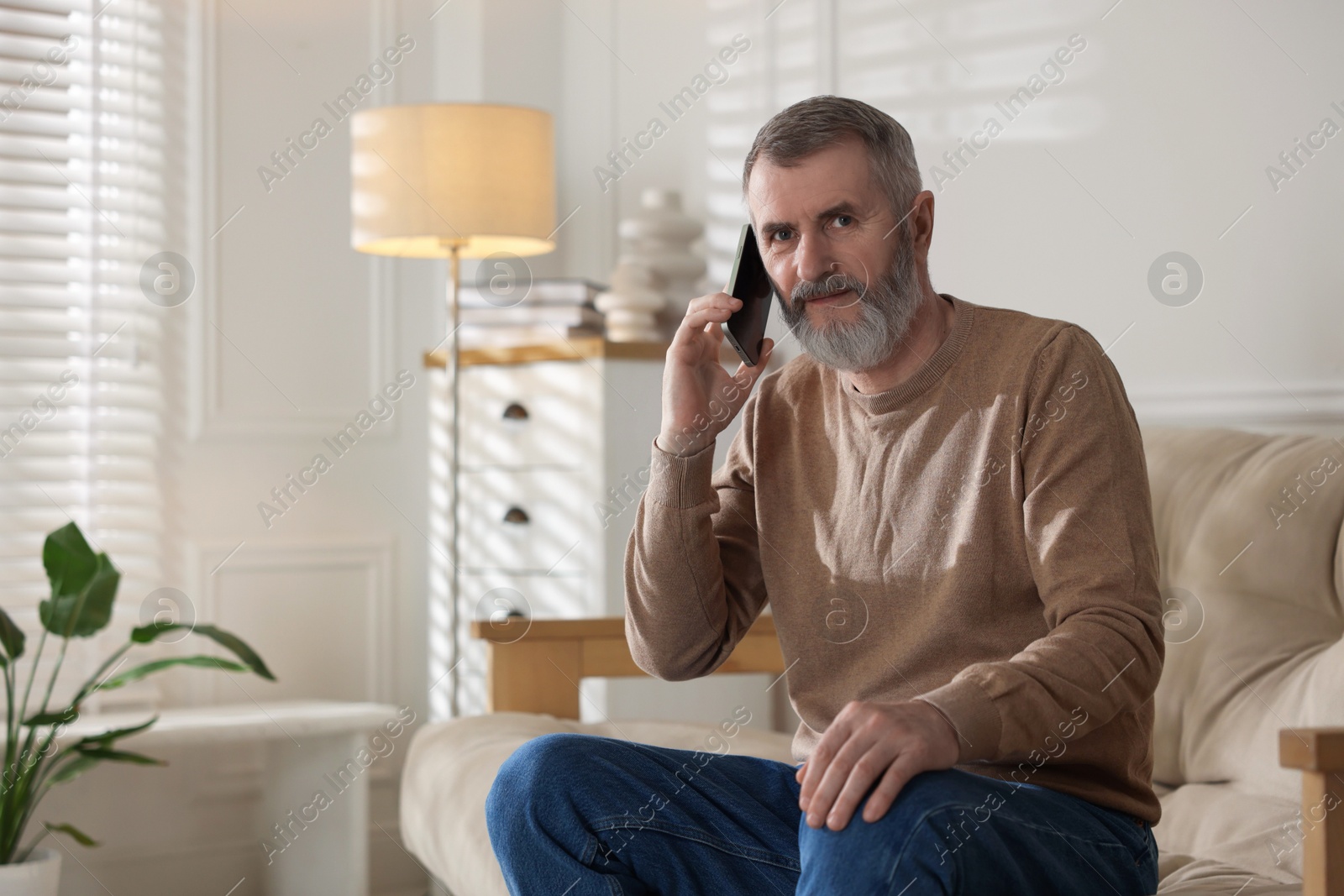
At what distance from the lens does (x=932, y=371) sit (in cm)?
139

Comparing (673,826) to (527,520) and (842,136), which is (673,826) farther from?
(527,520)

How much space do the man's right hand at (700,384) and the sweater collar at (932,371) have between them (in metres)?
0.14

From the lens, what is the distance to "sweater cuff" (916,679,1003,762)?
1.06 m

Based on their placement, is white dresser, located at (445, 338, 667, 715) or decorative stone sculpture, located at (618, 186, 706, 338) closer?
white dresser, located at (445, 338, 667, 715)

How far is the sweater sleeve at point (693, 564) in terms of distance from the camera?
56.8 inches

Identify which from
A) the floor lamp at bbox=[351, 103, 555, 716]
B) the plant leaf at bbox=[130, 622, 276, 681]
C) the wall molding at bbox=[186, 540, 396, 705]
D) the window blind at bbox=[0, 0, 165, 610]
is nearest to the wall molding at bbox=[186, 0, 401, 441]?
the window blind at bbox=[0, 0, 165, 610]

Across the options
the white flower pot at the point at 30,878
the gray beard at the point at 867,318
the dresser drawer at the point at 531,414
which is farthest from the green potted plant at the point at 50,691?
the gray beard at the point at 867,318

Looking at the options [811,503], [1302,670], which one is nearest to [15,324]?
[811,503]

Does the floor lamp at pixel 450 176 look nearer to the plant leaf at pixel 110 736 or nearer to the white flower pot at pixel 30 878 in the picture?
the plant leaf at pixel 110 736

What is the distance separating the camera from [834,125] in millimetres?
1391

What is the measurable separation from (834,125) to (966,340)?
0.27 m

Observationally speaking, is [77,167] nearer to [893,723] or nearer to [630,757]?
[630,757]

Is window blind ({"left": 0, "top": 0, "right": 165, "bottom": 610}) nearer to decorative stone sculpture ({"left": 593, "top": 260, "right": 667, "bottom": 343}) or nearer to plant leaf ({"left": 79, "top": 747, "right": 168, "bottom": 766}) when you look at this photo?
plant leaf ({"left": 79, "top": 747, "right": 168, "bottom": 766})

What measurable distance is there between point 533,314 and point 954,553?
1.76 m
